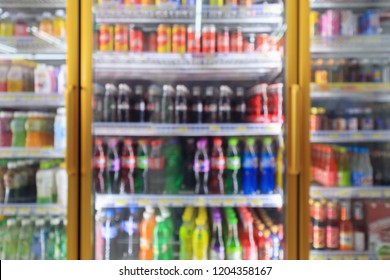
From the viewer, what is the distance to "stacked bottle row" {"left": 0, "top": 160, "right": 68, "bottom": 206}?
1.77m

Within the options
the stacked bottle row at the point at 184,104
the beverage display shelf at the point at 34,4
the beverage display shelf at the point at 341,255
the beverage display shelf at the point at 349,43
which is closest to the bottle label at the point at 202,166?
the stacked bottle row at the point at 184,104

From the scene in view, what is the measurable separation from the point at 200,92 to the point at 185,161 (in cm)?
41

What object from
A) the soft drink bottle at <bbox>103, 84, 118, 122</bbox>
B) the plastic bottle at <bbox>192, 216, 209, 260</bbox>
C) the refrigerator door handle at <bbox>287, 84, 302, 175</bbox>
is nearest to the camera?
the refrigerator door handle at <bbox>287, 84, 302, 175</bbox>

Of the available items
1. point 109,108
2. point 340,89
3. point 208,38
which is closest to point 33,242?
point 109,108

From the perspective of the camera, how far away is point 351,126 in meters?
1.84

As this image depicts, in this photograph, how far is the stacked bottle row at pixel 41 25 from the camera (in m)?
1.83

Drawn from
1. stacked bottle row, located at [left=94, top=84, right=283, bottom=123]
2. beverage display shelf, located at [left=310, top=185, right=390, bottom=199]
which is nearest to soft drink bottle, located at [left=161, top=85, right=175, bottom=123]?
stacked bottle row, located at [left=94, top=84, right=283, bottom=123]

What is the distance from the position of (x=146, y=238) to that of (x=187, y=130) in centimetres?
64

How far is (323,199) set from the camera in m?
1.87

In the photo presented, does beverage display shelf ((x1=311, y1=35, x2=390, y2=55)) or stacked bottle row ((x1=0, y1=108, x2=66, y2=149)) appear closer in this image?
beverage display shelf ((x1=311, y1=35, x2=390, y2=55))

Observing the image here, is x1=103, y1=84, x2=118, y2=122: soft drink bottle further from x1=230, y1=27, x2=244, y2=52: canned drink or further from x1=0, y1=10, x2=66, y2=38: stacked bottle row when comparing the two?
x1=230, y1=27, x2=244, y2=52: canned drink

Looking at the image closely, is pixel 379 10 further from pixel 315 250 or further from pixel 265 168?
pixel 315 250

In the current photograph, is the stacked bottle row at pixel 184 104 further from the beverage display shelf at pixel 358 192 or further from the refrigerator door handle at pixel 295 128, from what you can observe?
the beverage display shelf at pixel 358 192
